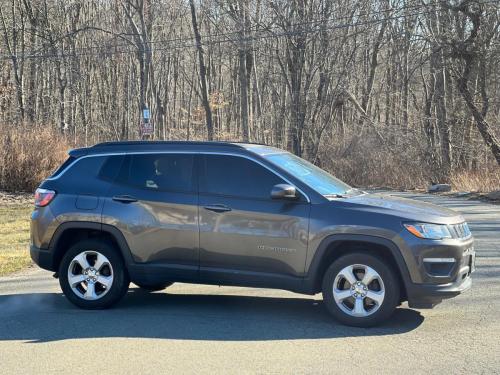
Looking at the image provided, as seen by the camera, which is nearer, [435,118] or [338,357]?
[338,357]

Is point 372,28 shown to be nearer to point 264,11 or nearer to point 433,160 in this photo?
point 264,11

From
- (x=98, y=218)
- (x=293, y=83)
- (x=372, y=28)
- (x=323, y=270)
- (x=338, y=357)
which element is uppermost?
(x=372, y=28)

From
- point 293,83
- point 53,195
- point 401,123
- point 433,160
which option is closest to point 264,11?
→ point 293,83

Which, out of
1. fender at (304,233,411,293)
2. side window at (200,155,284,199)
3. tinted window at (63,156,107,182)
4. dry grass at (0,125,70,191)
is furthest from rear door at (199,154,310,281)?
→ dry grass at (0,125,70,191)

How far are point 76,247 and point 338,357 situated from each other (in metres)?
3.34

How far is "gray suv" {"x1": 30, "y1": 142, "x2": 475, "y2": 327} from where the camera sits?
5871mm

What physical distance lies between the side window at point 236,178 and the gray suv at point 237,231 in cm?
1

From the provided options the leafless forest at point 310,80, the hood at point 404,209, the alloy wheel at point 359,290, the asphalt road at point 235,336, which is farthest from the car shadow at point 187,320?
the leafless forest at point 310,80

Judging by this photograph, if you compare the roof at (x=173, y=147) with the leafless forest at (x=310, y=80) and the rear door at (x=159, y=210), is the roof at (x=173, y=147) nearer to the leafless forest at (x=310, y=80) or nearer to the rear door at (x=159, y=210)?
the rear door at (x=159, y=210)

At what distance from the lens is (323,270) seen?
6.16 m

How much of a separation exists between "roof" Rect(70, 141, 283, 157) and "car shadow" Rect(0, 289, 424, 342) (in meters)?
1.81

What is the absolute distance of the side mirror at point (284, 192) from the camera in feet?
20.0

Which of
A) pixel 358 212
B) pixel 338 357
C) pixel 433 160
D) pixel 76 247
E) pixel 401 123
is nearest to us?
pixel 338 357

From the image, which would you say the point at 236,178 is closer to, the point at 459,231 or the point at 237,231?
the point at 237,231
